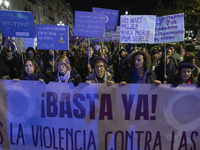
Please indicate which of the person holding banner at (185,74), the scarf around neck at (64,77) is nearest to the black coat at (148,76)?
the person holding banner at (185,74)

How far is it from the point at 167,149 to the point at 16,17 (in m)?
3.78

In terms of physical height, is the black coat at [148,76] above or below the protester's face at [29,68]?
below

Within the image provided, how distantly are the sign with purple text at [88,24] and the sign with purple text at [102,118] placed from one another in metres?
2.07

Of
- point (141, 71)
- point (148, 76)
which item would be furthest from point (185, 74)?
point (141, 71)

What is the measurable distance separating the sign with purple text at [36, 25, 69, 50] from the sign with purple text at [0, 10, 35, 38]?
0.32 meters

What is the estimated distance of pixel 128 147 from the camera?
2.61 meters

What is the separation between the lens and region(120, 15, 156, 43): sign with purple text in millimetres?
4059

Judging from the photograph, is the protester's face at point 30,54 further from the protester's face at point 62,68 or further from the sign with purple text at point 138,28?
the sign with purple text at point 138,28

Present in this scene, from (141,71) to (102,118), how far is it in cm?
109

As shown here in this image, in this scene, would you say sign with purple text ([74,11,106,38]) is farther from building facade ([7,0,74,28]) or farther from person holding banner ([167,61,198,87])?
building facade ([7,0,74,28])

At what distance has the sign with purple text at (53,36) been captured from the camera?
384 centimetres

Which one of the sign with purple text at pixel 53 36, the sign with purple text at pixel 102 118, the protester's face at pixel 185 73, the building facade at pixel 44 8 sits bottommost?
the sign with purple text at pixel 102 118

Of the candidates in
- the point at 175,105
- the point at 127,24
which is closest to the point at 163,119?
the point at 175,105

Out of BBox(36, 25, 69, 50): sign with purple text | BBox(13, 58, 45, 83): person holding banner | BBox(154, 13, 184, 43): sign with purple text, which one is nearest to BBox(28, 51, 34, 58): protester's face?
BBox(36, 25, 69, 50): sign with purple text
